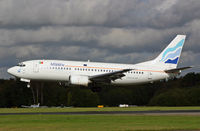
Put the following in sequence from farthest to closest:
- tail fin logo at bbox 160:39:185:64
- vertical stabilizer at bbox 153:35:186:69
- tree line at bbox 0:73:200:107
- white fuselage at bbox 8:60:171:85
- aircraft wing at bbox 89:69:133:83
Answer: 1. tree line at bbox 0:73:200:107
2. tail fin logo at bbox 160:39:185:64
3. vertical stabilizer at bbox 153:35:186:69
4. white fuselage at bbox 8:60:171:85
5. aircraft wing at bbox 89:69:133:83

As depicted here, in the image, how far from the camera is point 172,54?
71.8 m

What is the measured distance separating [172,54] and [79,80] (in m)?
18.7

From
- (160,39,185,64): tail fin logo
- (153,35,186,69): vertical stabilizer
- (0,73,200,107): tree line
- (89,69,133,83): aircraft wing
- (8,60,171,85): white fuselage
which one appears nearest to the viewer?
(89,69,133,83): aircraft wing

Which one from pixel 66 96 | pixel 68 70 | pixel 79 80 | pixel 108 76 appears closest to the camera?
pixel 79 80

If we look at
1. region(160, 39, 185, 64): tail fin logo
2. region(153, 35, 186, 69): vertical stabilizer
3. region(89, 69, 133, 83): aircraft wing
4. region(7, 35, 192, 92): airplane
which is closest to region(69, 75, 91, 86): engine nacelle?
region(7, 35, 192, 92): airplane

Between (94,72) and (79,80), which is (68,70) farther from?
(94,72)

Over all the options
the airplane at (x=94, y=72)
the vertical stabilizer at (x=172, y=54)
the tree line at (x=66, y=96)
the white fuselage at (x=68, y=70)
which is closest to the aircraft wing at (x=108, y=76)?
the airplane at (x=94, y=72)

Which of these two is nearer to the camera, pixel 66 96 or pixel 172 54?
pixel 172 54

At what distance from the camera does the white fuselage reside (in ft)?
204

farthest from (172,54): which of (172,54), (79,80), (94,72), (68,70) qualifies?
(68,70)

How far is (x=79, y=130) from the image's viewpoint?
34125 mm

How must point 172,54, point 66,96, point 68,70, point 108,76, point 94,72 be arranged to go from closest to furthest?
point 68,70
point 108,76
point 94,72
point 172,54
point 66,96

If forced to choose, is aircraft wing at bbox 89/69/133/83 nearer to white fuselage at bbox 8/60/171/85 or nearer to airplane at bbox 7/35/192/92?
airplane at bbox 7/35/192/92

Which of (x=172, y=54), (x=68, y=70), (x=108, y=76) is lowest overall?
(x=108, y=76)
